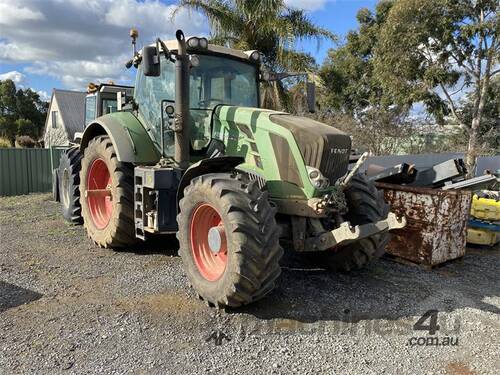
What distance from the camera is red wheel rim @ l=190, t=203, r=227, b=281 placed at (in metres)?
4.43

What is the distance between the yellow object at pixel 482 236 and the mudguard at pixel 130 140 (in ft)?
16.1

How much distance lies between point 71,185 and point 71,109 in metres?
29.6

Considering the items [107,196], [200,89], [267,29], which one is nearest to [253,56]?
[200,89]

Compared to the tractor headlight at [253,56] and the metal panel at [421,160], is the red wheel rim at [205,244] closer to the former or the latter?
the tractor headlight at [253,56]

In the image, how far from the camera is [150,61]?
183 inches

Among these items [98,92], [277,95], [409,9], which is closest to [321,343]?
[98,92]

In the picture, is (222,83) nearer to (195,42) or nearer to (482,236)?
(195,42)

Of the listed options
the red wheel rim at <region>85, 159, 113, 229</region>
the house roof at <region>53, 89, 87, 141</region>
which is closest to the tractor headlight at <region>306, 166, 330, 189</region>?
the red wheel rim at <region>85, 159, 113, 229</region>

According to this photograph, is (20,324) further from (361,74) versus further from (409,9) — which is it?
(361,74)

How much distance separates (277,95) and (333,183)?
9188 mm

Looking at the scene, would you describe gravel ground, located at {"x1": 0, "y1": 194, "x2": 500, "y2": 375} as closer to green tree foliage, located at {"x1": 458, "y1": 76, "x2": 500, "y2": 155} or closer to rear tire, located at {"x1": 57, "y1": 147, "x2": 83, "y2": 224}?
rear tire, located at {"x1": 57, "y1": 147, "x2": 83, "y2": 224}

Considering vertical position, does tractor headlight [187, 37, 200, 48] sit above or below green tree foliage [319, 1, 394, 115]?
below

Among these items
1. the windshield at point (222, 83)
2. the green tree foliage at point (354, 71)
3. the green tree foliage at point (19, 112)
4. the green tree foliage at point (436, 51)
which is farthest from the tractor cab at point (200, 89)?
the green tree foliage at point (19, 112)

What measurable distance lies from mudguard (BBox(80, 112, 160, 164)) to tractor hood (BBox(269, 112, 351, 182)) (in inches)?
74.3
